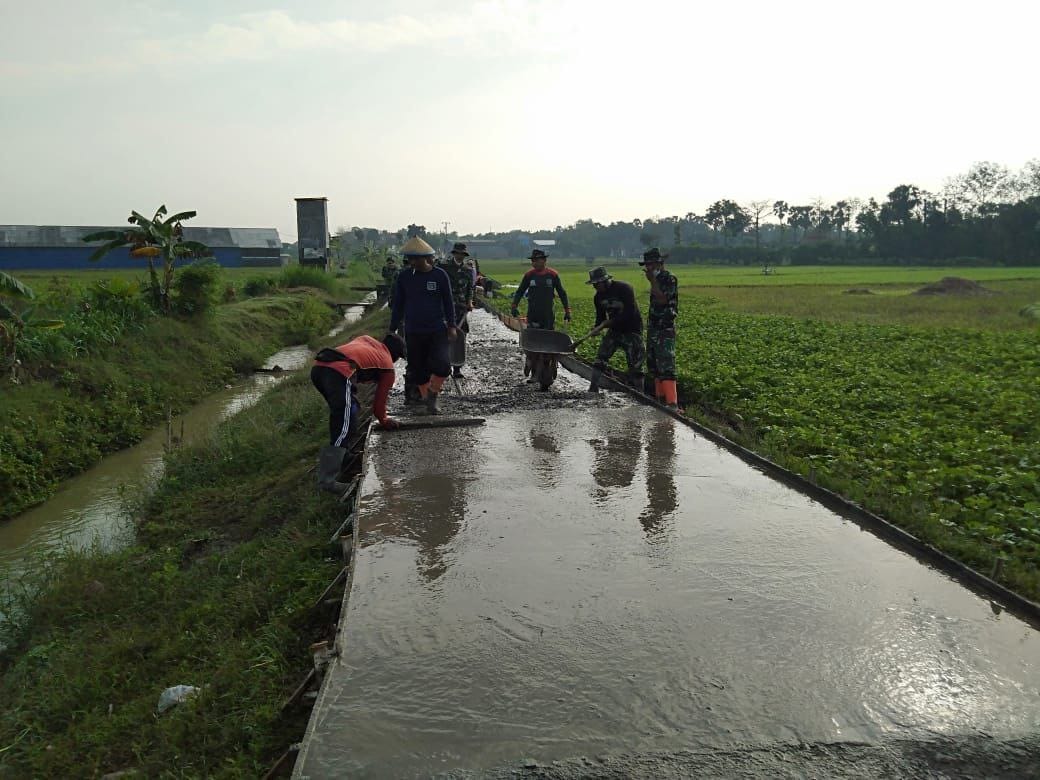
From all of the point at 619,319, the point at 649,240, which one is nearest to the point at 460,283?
the point at 619,319

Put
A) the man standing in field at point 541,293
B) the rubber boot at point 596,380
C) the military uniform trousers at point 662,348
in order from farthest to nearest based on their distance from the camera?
1. the man standing in field at point 541,293
2. the rubber boot at point 596,380
3. the military uniform trousers at point 662,348

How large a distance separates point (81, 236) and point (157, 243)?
4462 centimetres

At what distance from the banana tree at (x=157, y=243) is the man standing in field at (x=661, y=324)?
1235cm

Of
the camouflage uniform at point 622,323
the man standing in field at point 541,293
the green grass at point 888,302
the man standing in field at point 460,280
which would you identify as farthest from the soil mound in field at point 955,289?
the camouflage uniform at point 622,323

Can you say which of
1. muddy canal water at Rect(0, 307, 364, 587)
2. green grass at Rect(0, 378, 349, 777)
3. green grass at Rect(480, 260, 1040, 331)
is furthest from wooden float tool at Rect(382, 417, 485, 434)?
green grass at Rect(480, 260, 1040, 331)

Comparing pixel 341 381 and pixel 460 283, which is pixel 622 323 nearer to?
pixel 460 283

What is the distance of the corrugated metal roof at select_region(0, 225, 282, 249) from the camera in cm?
5147

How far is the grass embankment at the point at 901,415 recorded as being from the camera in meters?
5.22

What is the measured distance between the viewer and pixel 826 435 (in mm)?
7574

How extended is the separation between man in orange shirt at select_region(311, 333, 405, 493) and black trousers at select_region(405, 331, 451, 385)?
143cm

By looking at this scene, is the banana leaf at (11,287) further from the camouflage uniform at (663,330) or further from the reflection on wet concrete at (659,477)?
the reflection on wet concrete at (659,477)

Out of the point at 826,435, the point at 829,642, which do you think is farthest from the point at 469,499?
the point at 826,435

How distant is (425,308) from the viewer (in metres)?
7.70

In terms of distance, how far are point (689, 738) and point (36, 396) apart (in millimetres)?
11475
